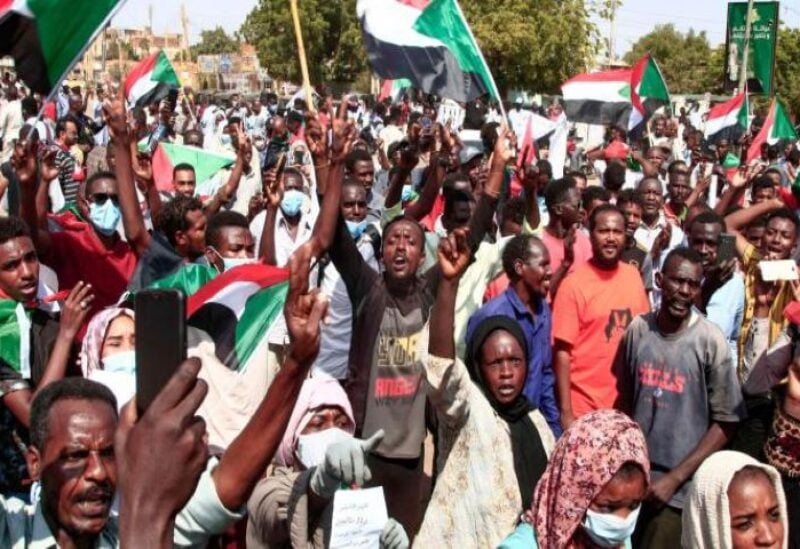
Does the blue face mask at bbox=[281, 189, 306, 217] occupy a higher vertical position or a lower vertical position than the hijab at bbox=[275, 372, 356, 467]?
higher

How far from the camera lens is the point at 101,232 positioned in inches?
222

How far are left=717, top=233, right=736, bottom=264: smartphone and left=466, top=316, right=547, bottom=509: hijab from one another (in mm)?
1985

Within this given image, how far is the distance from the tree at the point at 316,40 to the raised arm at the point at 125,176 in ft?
130

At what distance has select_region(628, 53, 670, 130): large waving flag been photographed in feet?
36.7

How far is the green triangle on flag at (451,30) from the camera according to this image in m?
6.62

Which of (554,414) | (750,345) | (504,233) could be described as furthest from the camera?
(504,233)

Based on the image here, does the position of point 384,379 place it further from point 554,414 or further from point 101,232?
point 101,232

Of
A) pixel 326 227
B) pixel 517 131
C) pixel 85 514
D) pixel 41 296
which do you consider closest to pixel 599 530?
pixel 85 514

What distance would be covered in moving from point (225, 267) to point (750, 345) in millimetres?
2558

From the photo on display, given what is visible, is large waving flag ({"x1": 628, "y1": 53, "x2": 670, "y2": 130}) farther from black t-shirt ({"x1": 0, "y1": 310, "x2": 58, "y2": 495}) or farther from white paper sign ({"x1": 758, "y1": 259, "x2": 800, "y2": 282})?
black t-shirt ({"x1": 0, "y1": 310, "x2": 58, "y2": 495})

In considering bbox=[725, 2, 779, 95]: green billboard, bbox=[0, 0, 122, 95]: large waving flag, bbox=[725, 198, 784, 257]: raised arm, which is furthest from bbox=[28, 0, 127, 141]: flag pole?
bbox=[725, 2, 779, 95]: green billboard

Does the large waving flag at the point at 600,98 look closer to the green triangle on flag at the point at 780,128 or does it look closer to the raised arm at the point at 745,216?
the green triangle on flag at the point at 780,128

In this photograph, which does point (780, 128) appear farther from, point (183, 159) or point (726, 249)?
point (726, 249)

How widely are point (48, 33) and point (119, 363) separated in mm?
1347
